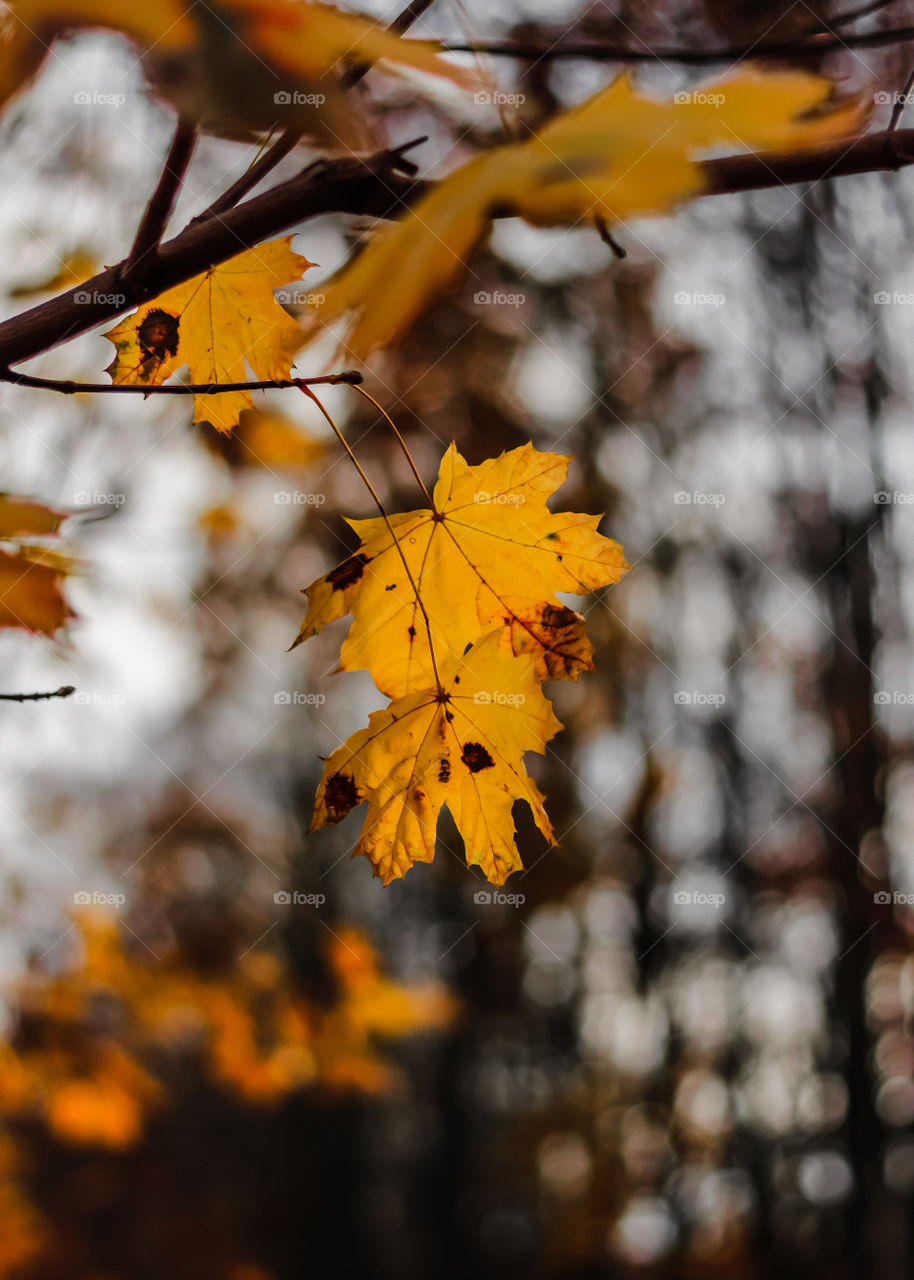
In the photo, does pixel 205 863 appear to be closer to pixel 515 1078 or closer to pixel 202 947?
pixel 202 947

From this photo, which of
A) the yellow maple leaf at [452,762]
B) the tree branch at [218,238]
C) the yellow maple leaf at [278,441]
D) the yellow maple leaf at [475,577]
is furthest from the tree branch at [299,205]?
the yellow maple leaf at [278,441]

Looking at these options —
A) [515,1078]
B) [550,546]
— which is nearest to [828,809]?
[515,1078]

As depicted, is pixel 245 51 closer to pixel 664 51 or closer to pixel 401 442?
pixel 664 51

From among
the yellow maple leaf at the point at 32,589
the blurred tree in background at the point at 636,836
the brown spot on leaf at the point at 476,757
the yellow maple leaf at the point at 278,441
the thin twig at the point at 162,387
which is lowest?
the blurred tree in background at the point at 636,836

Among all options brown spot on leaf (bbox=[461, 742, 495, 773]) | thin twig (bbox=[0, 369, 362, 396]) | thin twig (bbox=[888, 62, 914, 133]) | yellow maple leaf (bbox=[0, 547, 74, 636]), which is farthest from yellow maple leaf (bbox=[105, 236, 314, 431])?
thin twig (bbox=[888, 62, 914, 133])

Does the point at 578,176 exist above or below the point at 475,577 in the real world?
above

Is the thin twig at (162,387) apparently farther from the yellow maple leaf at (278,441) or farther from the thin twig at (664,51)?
the yellow maple leaf at (278,441)

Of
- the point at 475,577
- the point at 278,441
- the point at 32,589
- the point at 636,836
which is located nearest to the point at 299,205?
the point at 475,577
